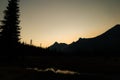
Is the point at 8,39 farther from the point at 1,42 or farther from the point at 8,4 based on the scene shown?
the point at 8,4

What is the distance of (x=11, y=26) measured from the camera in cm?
4612

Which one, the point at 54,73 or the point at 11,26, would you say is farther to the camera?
the point at 11,26

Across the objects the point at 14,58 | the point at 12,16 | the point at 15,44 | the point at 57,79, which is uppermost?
the point at 12,16

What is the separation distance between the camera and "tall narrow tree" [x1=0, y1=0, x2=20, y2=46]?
44812 mm

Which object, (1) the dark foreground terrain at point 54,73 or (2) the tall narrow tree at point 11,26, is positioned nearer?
(1) the dark foreground terrain at point 54,73

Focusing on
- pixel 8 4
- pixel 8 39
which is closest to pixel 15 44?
pixel 8 39

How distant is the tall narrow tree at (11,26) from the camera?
147ft

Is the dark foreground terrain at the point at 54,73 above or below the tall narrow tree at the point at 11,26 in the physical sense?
below

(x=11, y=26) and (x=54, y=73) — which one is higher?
(x=11, y=26)

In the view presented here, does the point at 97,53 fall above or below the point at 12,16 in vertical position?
below

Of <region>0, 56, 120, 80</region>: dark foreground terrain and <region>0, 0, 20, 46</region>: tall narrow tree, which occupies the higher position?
<region>0, 0, 20, 46</region>: tall narrow tree

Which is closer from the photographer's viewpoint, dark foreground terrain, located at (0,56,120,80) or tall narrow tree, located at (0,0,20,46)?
dark foreground terrain, located at (0,56,120,80)

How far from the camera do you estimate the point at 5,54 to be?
44781 mm

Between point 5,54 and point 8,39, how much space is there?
3131 mm
